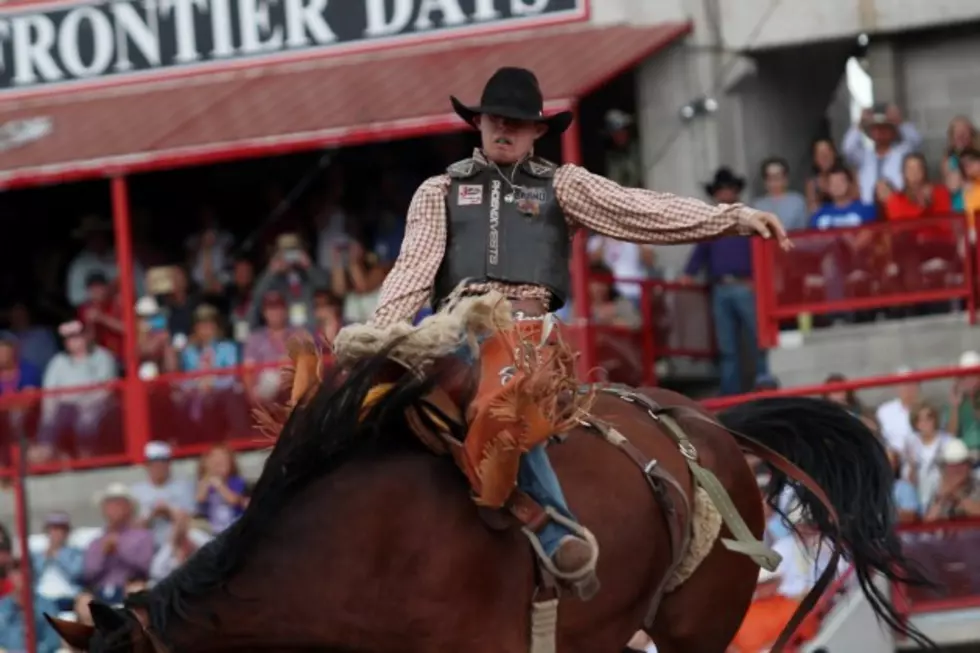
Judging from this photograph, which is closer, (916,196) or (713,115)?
(916,196)

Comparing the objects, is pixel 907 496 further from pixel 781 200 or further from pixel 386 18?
pixel 386 18

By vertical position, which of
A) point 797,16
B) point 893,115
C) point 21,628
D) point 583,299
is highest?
point 797,16

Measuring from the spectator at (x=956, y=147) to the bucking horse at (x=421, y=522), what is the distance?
24.7 ft

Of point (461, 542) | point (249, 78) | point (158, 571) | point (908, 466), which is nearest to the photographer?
point (461, 542)

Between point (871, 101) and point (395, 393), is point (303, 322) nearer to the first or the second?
point (871, 101)

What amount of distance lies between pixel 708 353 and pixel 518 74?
28.5 feet

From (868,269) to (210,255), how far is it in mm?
6201

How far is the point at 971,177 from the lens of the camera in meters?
14.9

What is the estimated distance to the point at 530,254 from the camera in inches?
301

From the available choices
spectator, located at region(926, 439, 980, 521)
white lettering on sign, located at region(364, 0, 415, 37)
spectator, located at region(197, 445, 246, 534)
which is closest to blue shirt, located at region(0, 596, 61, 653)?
spectator, located at region(197, 445, 246, 534)

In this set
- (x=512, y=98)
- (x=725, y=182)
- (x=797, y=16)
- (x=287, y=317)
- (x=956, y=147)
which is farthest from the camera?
(x=797, y=16)

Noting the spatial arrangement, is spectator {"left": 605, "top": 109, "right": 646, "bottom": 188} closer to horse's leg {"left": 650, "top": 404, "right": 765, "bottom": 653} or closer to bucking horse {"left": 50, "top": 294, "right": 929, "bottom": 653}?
horse's leg {"left": 650, "top": 404, "right": 765, "bottom": 653}

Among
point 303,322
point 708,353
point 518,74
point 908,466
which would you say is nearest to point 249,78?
point 303,322

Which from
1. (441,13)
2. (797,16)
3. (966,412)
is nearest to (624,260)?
(797,16)
